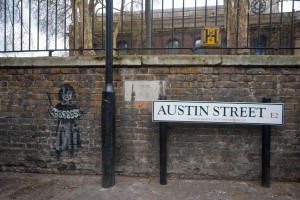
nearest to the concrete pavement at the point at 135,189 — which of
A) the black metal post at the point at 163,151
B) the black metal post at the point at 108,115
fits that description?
the black metal post at the point at 163,151

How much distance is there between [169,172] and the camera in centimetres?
361

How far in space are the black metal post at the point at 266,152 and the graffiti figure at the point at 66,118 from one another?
2.72 metres

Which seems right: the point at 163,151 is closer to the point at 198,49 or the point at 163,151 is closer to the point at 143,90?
the point at 143,90

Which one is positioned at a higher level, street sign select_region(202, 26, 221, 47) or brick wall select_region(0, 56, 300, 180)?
street sign select_region(202, 26, 221, 47)

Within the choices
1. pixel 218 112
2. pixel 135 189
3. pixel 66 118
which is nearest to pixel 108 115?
pixel 66 118

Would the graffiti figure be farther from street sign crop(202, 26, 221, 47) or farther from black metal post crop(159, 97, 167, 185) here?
street sign crop(202, 26, 221, 47)

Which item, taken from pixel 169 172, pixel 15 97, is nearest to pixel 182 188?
pixel 169 172

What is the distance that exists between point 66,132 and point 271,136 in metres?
3.09

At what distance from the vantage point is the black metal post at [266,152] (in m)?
3.30

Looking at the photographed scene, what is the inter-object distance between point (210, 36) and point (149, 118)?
1.53 metres

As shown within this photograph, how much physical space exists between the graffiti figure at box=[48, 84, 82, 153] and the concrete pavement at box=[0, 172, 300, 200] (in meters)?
0.50

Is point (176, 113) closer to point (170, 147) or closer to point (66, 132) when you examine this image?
point (170, 147)

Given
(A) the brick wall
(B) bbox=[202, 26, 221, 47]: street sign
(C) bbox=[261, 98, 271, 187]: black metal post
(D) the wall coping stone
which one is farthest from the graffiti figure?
(C) bbox=[261, 98, 271, 187]: black metal post

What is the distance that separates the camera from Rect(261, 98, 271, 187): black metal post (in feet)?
10.8
